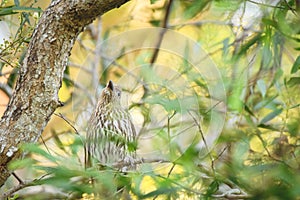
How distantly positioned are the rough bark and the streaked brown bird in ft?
0.23

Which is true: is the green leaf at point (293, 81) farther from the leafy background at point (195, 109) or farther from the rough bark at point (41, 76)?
the rough bark at point (41, 76)

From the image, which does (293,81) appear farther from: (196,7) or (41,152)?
(41,152)

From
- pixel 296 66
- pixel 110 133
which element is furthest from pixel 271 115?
pixel 110 133

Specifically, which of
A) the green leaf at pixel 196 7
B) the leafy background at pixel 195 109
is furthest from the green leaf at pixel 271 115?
the green leaf at pixel 196 7

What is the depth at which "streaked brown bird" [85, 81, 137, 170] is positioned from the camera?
25.6 inches

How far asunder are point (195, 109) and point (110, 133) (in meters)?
0.11

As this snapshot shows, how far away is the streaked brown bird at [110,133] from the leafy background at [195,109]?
0.04 ft

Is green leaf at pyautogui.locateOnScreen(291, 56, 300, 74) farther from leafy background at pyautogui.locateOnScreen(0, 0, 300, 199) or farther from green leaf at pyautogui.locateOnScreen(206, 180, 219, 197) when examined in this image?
green leaf at pyautogui.locateOnScreen(206, 180, 219, 197)

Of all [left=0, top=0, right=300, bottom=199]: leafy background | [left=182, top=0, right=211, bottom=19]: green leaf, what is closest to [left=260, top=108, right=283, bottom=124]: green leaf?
[left=0, top=0, right=300, bottom=199]: leafy background

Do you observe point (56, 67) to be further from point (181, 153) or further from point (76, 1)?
point (181, 153)

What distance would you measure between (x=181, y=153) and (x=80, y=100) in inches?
7.6

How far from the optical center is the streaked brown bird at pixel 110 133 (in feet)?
2.13

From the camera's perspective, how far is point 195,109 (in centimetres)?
62

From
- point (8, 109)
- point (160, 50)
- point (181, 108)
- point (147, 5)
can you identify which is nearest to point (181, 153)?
point (181, 108)
